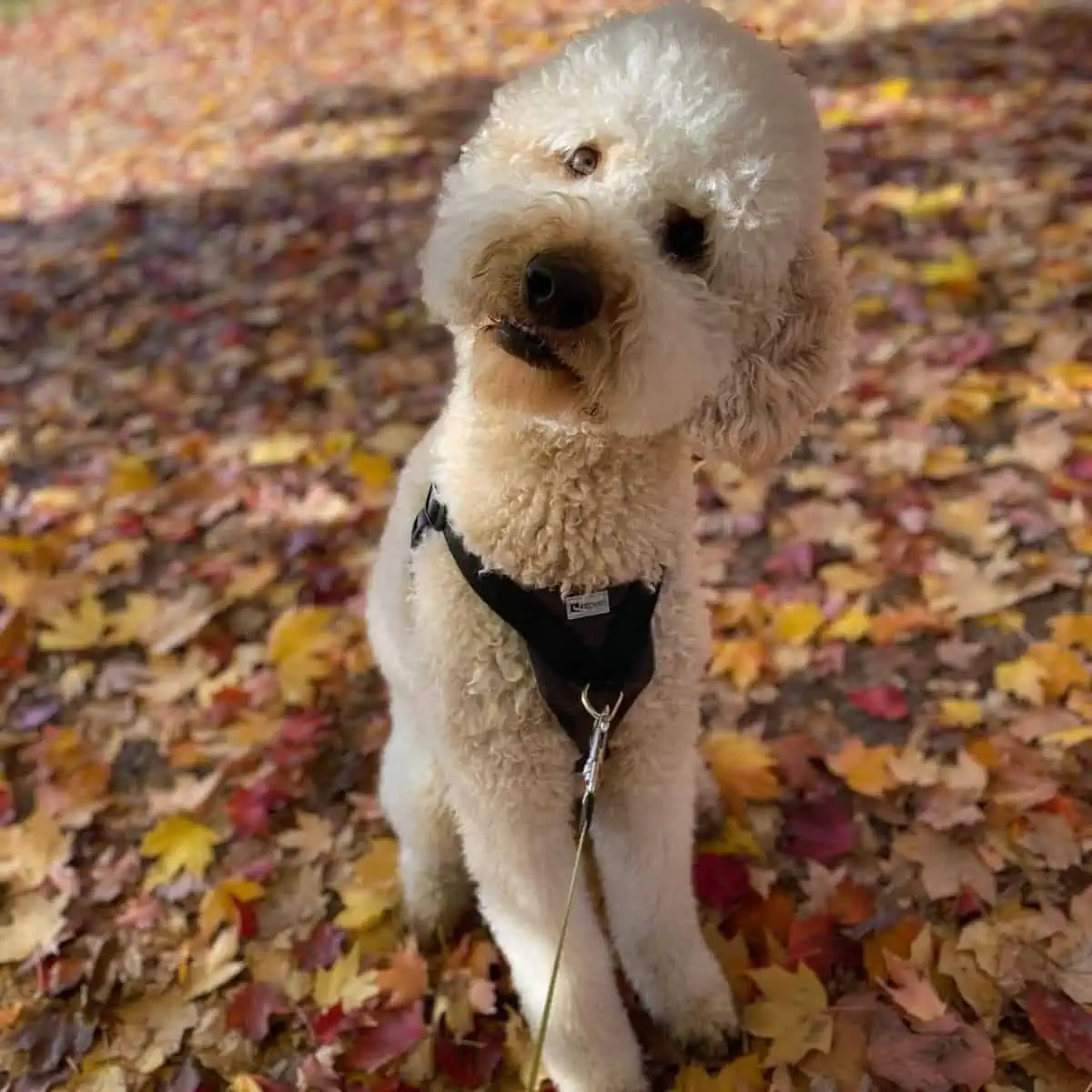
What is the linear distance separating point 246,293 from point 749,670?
3.31 meters

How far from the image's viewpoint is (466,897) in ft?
7.48

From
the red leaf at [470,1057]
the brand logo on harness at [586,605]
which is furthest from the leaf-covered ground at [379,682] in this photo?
the brand logo on harness at [586,605]

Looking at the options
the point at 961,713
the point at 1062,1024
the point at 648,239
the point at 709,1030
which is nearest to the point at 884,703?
the point at 961,713

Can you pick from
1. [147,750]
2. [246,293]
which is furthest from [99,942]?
[246,293]

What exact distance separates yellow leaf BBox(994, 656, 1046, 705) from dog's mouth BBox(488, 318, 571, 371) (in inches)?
68.1

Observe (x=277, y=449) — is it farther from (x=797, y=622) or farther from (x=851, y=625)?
(x=851, y=625)

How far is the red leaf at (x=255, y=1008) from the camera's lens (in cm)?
214

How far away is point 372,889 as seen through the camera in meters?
2.39

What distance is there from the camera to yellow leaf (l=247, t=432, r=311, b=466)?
3.77 m

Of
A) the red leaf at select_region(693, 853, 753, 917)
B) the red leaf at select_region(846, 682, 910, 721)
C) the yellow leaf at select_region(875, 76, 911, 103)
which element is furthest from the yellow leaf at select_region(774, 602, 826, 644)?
the yellow leaf at select_region(875, 76, 911, 103)

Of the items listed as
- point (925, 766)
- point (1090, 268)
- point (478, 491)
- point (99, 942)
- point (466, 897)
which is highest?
point (478, 491)

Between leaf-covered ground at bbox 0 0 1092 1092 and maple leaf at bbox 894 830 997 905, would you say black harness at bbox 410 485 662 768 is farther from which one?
maple leaf at bbox 894 830 997 905

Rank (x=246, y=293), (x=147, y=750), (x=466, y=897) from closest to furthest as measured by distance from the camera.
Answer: (x=466, y=897) → (x=147, y=750) → (x=246, y=293)

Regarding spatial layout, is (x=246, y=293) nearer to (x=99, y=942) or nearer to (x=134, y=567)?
(x=134, y=567)
